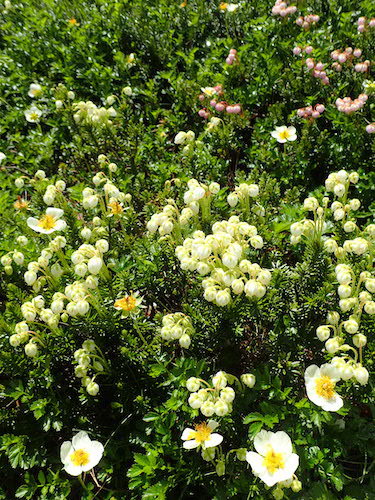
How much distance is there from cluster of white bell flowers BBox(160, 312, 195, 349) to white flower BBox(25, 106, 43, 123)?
106 inches

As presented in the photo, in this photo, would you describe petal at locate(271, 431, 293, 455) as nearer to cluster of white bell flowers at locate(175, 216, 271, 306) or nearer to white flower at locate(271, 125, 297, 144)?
cluster of white bell flowers at locate(175, 216, 271, 306)

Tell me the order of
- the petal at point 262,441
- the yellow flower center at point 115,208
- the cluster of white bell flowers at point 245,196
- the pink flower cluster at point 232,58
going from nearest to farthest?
the petal at point 262,441, the cluster of white bell flowers at point 245,196, the yellow flower center at point 115,208, the pink flower cluster at point 232,58

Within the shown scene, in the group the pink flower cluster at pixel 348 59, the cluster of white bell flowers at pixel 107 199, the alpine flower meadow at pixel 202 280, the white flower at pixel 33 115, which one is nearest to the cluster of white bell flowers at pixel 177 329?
the alpine flower meadow at pixel 202 280

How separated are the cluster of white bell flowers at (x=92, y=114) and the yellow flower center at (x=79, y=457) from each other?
7.07 ft

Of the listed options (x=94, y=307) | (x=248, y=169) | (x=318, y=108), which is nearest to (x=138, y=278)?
(x=94, y=307)

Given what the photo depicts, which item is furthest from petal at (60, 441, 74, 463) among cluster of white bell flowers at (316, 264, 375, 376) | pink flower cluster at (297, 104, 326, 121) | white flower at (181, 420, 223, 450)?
pink flower cluster at (297, 104, 326, 121)

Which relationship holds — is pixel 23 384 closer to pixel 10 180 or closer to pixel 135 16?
pixel 10 180

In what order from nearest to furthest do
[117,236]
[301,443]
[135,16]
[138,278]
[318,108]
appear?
[301,443], [138,278], [117,236], [318,108], [135,16]

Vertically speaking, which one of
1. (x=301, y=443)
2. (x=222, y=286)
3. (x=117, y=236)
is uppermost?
(x=222, y=286)

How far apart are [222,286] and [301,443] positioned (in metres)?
0.68

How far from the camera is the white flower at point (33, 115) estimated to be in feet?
13.1

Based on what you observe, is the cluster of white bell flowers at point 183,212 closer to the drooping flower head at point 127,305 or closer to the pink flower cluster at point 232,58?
the drooping flower head at point 127,305

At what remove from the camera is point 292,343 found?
2.20m

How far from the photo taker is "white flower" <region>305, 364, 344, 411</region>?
1807 mm
